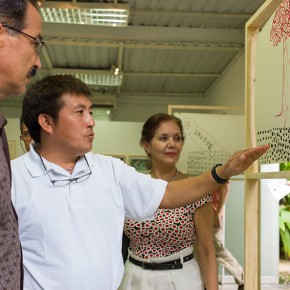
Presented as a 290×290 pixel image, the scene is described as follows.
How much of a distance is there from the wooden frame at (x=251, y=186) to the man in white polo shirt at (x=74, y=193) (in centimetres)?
44

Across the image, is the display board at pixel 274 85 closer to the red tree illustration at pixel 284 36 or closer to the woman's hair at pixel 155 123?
the red tree illustration at pixel 284 36

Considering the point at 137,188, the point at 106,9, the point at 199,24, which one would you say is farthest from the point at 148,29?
the point at 137,188

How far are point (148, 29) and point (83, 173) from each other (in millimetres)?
4465

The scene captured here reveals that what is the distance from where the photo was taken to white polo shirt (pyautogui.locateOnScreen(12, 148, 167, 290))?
124 centimetres

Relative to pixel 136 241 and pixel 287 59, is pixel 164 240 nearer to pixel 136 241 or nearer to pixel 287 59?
pixel 136 241

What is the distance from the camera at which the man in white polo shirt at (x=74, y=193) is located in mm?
1244

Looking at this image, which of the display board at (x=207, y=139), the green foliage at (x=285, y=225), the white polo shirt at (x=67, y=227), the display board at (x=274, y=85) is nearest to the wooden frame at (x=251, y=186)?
the display board at (x=274, y=85)

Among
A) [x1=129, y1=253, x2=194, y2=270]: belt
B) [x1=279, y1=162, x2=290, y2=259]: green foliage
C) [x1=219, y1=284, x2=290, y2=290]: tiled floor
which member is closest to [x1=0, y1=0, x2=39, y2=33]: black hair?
[x1=129, y1=253, x2=194, y2=270]: belt

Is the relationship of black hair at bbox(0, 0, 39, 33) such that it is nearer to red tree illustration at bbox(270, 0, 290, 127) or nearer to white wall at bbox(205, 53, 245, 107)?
red tree illustration at bbox(270, 0, 290, 127)

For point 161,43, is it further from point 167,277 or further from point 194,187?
point 194,187

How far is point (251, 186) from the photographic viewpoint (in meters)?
1.83

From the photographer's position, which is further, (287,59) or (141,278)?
(141,278)

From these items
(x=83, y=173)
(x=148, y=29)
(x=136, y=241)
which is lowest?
(x=136, y=241)

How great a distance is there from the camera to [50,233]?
4.09 ft
